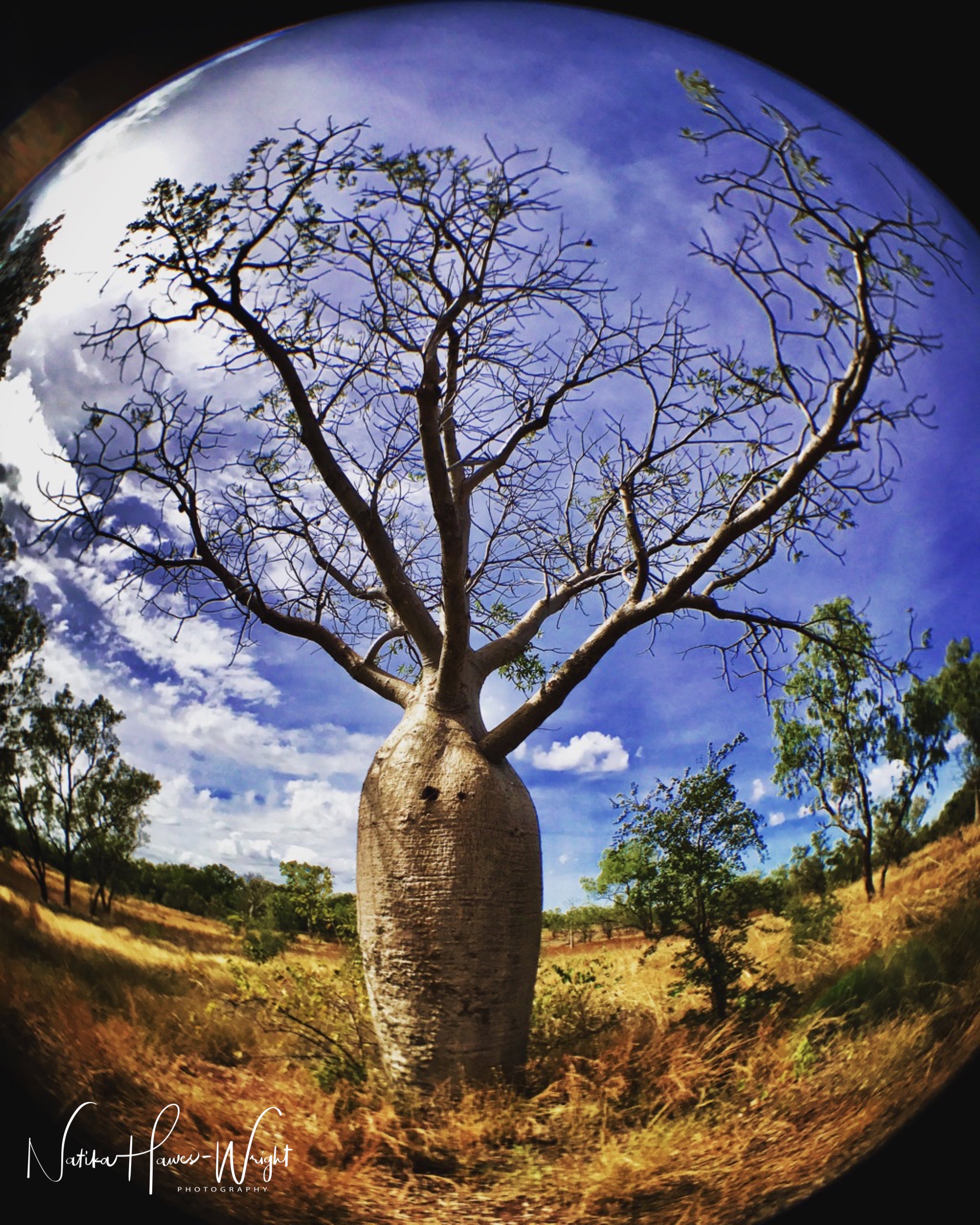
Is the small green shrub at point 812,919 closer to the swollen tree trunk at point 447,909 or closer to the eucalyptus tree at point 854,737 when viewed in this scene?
the eucalyptus tree at point 854,737

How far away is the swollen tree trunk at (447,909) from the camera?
3051mm

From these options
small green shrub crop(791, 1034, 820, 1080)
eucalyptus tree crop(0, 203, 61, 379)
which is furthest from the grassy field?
eucalyptus tree crop(0, 203, 61, 379)

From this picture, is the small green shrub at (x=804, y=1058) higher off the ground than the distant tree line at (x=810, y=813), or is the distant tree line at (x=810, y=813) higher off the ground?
the distant tree line at (x=810, y=813)

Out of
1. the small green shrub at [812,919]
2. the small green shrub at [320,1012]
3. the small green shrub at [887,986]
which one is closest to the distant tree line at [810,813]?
the small green shrub at [812,919]

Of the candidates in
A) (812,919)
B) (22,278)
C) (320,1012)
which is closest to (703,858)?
(812,919)

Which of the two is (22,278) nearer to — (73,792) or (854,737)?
(73,792)

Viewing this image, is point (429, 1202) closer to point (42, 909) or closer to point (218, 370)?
point (42, 909)

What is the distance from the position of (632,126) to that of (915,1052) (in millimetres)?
3836

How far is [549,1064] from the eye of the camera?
2.81m

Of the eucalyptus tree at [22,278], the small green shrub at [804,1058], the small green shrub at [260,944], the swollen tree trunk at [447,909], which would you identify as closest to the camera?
the small green shrub at [804,1058]

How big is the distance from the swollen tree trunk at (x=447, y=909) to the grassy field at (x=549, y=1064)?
16 centimetres

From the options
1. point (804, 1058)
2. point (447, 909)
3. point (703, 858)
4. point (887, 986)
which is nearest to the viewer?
point (804, 1058)

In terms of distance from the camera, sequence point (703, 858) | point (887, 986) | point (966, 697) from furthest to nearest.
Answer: point (966, 697)
point (703, 858)
point (887, 986)

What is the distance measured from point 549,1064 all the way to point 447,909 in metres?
0.75
